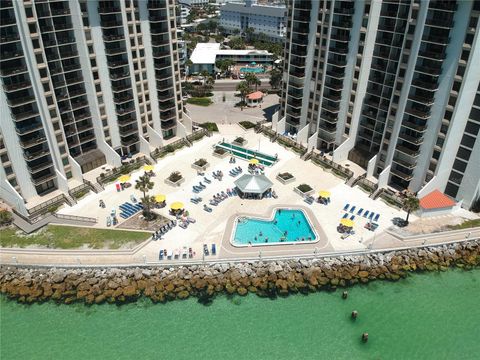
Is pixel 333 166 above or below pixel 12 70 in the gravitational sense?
below

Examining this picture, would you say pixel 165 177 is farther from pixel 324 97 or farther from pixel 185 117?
pixel 324 97

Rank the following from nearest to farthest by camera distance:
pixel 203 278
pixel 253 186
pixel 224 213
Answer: pixel 203 278, pixel 224 213, pixel 253 186

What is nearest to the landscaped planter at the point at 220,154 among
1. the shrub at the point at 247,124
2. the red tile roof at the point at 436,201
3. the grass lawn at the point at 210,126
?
the grass lawn at the point at 210,126

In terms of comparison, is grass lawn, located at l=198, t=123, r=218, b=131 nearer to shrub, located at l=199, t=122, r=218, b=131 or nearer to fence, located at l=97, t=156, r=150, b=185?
shrub, located at l=199, t=122, r=218, b=131

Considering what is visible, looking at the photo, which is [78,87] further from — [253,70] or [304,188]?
[253,70]

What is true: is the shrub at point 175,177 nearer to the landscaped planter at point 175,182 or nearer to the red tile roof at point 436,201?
the landscaped planter at point 175,182

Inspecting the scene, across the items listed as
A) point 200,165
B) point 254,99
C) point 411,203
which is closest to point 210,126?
point 200,165
